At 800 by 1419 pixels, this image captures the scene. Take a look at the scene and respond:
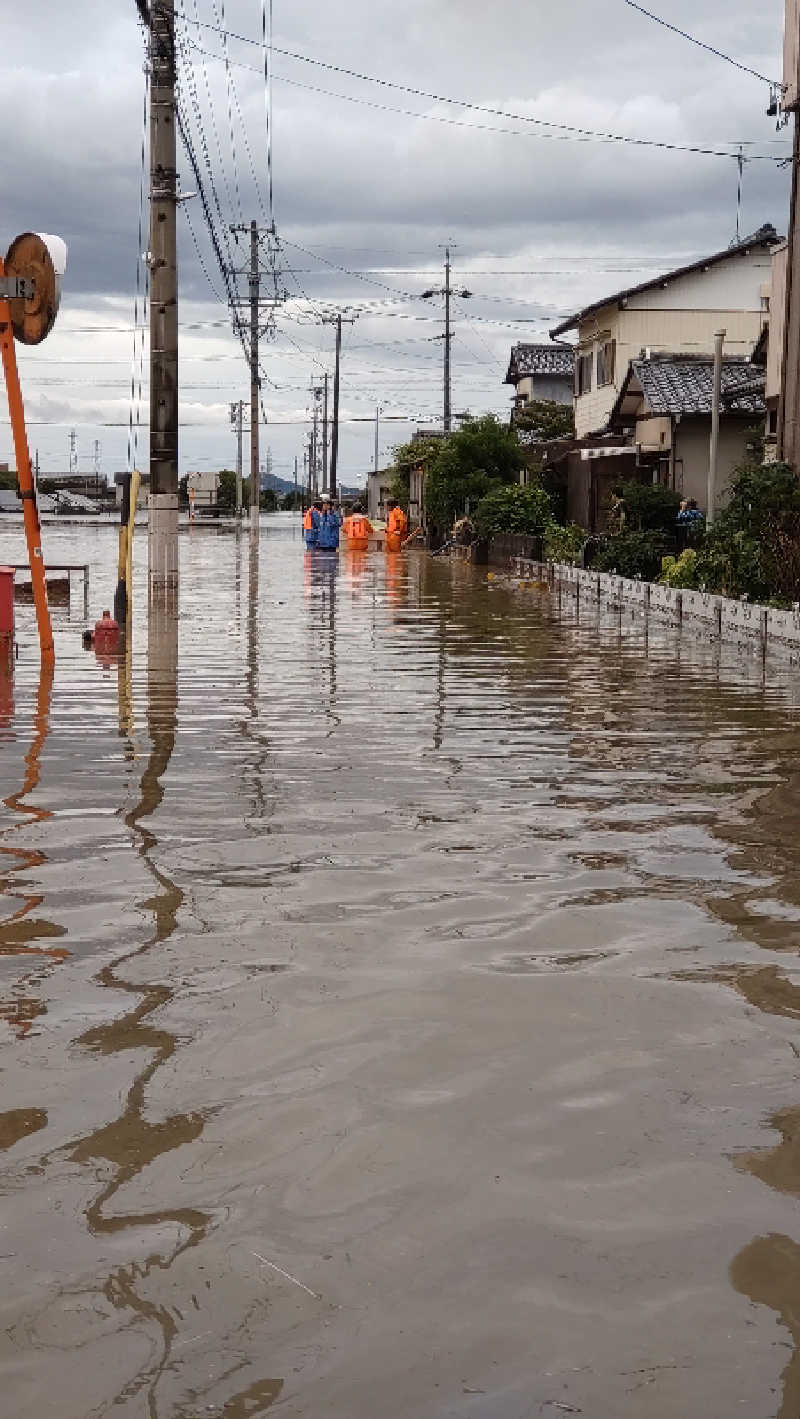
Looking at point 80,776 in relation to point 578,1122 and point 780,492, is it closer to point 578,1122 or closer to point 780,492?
point 578,1122

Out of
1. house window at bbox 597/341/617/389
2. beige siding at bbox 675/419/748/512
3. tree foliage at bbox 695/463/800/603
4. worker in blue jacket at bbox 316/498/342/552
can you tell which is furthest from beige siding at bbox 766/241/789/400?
worker in blue jacket at bbox 316/498/342/552

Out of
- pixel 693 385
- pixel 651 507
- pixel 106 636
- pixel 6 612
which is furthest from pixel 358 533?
pixel 6 612

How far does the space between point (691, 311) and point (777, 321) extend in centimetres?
2051

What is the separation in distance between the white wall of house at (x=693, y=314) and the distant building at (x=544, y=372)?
2489cm

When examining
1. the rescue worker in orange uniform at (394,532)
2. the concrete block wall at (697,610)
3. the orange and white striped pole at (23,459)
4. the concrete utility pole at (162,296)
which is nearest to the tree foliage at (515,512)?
the concrete block wall at (697,610)

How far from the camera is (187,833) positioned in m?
7.95

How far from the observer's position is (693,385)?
38.8 metres

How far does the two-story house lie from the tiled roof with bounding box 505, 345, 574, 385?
25.1 m

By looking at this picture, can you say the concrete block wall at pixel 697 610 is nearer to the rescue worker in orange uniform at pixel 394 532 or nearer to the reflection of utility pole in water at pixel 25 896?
the reflection of utility pole in water at pixel 25 896

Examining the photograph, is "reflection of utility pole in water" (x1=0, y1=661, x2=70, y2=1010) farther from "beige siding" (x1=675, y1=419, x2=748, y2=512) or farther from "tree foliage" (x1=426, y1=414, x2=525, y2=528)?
"tree foliage" (x1=426, y1=414, x2=525, y2=528)

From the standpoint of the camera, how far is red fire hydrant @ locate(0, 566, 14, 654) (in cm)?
1580

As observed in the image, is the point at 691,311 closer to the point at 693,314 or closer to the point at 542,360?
the point at 693,314

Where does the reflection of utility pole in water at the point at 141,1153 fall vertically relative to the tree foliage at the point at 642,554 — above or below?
below

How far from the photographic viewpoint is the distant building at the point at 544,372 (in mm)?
75188
